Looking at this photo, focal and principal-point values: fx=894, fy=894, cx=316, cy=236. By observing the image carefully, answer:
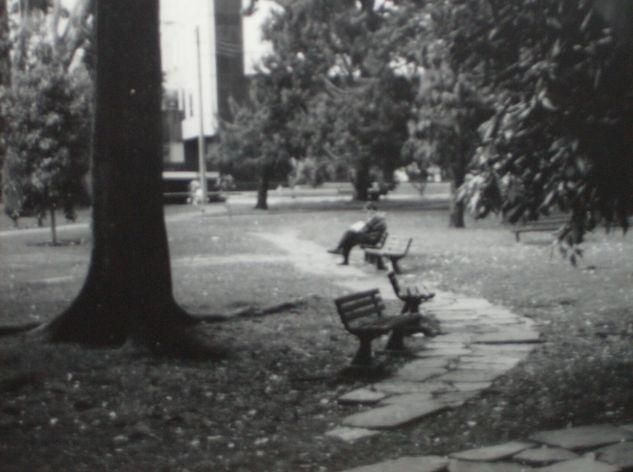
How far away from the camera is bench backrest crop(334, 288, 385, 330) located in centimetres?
754

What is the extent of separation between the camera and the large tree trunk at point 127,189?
8531 millimetres

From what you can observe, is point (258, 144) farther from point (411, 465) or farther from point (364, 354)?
point (411, 465)

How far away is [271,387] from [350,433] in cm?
157

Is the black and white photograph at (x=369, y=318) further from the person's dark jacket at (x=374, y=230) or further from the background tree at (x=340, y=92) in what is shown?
the background tree at (x=340, y=92)

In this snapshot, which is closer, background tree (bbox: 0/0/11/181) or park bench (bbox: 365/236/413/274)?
park bench (bbox: 365/236/413/274)

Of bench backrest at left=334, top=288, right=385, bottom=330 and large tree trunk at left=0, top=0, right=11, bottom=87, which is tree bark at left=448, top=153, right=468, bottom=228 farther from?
bench backrest at left=334, top=288, right=385, bottom=330

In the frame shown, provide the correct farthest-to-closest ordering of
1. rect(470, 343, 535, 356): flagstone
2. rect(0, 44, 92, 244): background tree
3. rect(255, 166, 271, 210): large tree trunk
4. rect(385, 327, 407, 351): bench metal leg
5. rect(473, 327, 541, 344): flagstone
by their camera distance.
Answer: rect(255, 166, 271, 210): large tree trunk → rect(0, 44, 92, 244): background tree → rect(473, 327, 541, 344): flagstone → rect(385, 327, 407, 351): bench metal leg → rect(470, 343, 535, 356): flagstone

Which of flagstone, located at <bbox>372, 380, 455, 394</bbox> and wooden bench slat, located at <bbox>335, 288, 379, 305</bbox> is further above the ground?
wooden bench slat, located at <bbox>335, 288, 379, 305</bbox>

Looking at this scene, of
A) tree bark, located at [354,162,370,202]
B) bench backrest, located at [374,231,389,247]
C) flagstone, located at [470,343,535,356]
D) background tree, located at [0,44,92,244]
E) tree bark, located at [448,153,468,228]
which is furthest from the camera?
tree bark, located at [354,162,370,202]

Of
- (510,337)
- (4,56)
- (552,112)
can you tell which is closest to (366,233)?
(510,337)

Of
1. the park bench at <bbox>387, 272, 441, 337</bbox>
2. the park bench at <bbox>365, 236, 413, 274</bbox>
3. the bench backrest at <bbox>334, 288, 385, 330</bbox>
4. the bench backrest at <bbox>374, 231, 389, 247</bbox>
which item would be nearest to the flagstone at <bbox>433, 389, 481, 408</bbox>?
the bench backrest at <bbox>334, 288, 385, 330</bbox>

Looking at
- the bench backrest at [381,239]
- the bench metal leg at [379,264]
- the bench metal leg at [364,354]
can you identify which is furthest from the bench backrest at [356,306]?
the bench backrest at [381,239]

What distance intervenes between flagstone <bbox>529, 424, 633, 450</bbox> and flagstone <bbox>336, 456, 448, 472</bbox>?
71 centimetres

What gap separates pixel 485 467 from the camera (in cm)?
486
